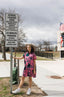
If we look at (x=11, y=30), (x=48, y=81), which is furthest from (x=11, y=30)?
(x=48, y=81)

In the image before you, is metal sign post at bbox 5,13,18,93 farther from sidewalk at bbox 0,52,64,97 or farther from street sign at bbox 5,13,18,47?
sidewalk at bbox 0,52,64,97

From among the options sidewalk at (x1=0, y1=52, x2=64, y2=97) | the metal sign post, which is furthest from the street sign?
sidewalk at (x1=0, y1=52, x2=64, y2=97)

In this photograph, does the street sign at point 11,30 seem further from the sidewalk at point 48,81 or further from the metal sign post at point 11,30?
the sidewalk at point 48,81

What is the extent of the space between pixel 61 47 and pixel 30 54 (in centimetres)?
3319

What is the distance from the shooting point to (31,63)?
427 cm

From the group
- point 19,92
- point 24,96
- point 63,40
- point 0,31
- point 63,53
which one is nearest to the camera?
point 24,96


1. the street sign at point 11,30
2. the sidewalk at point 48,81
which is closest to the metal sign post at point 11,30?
the street sign at point 11,30

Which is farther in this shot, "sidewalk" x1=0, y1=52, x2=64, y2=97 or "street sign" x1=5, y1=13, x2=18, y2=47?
"sidewalk" x1=0, y1=52, x2=64, y2=97

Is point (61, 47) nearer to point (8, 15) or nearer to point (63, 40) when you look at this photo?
point (63, 40)

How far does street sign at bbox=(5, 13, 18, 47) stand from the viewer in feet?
14.1

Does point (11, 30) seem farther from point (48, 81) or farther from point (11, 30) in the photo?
point (48, 81)

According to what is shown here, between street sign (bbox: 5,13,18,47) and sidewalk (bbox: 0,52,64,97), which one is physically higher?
street sign (bbox: 5,13,18,47)

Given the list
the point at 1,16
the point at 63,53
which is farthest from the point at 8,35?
the point at 63,53

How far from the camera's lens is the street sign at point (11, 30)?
4285 mm
